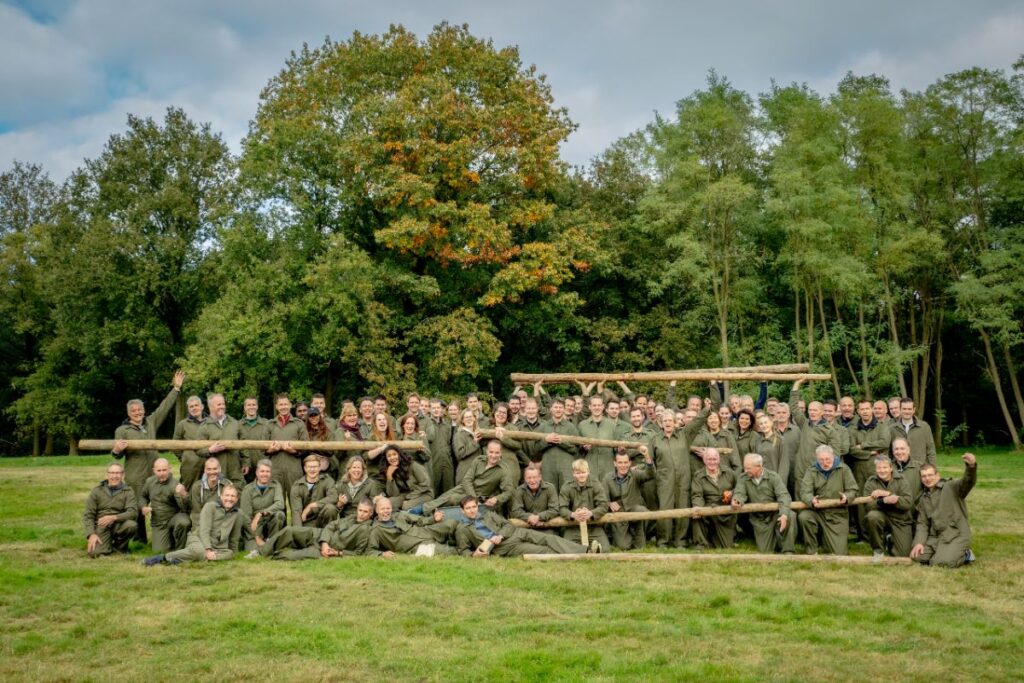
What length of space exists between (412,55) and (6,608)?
22.6 meters

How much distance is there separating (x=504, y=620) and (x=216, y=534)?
5.13 metres

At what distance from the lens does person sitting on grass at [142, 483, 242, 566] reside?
432 inches

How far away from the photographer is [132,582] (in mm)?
9773

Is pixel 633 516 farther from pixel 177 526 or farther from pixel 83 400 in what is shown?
pixel 83 400

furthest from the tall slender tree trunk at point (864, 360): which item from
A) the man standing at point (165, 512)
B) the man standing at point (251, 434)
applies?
the man standing at point (165, 512)

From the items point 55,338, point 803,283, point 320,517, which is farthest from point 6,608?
point 55,338

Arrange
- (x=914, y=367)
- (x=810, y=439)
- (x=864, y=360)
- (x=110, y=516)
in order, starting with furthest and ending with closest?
(x=914, y=367) < (x=864, y=360) < (x=810, y=439) < (x=110, y=516)

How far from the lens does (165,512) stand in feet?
38.8

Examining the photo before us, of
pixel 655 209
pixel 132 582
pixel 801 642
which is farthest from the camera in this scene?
pixel 655 209

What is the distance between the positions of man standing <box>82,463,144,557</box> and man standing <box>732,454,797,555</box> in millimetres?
8437

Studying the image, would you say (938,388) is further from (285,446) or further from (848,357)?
(285,446)

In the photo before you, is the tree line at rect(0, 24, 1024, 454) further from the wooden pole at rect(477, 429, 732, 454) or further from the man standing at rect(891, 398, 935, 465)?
the man standing at rect(891, 398, 935, 465)

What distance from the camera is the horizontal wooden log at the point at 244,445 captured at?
1203 cm

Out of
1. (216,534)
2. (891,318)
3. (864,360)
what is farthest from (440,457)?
(891,318)
